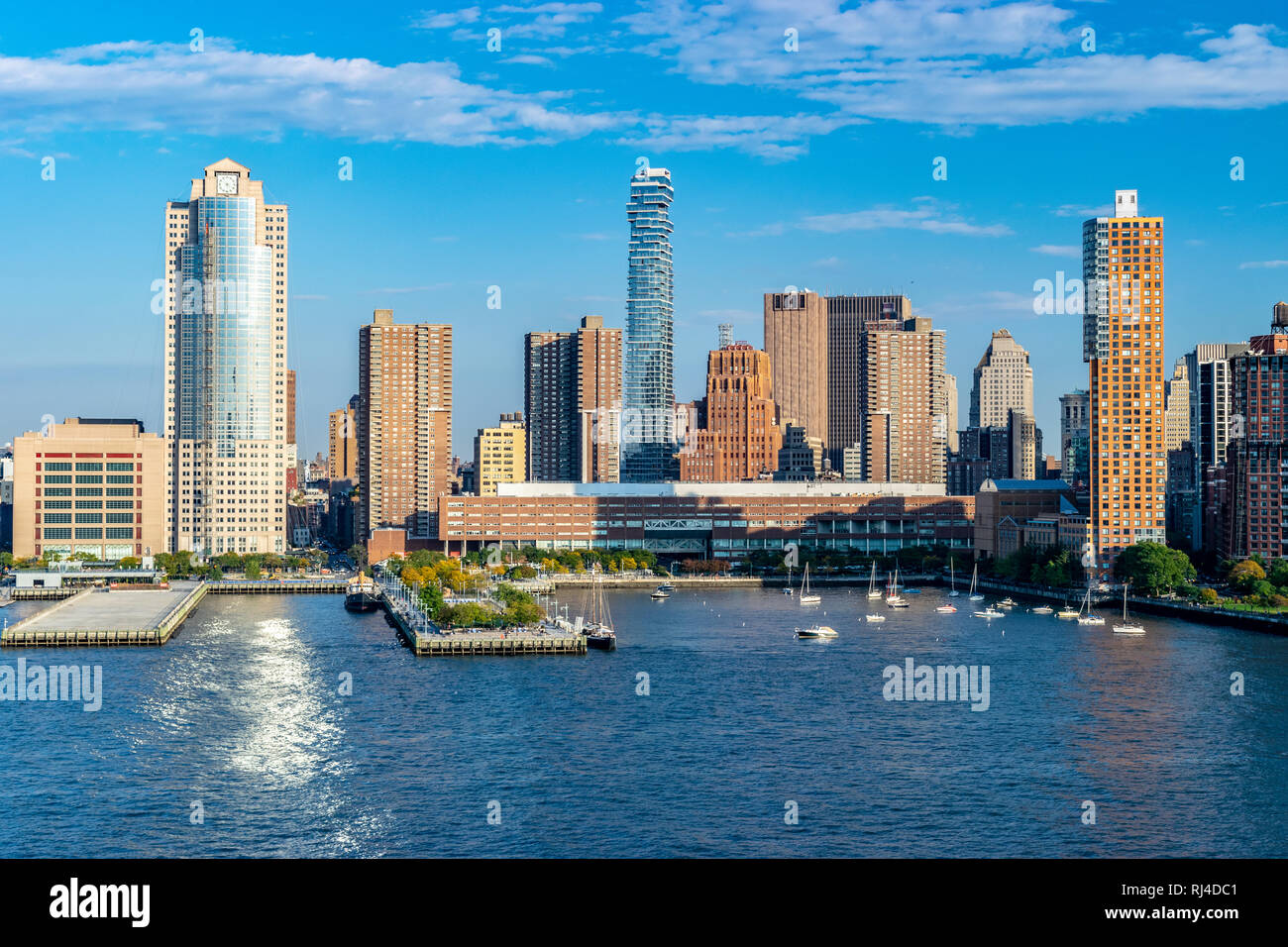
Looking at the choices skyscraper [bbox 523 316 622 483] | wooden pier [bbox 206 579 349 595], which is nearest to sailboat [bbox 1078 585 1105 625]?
wooden pier [bbox 206 579 349 595]

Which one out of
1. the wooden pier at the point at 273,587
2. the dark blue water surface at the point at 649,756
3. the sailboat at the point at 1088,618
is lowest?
the wooden pier at the point at 273,587

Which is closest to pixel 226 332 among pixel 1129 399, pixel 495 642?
pixel 495 642

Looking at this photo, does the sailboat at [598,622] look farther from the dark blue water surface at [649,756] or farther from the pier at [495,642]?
the dark blue water surface at [649,756]

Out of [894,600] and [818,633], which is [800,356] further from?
[818,633]

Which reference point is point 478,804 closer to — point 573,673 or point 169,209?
point 573,673

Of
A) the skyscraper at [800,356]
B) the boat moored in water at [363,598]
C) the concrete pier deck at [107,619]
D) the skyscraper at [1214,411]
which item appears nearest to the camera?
the concrete pier deck at [107,619]

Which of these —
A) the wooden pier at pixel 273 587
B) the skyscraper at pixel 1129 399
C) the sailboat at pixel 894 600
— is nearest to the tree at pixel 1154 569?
the skyscraper at pixel 1129 399

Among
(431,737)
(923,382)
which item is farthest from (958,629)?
(923,382)
